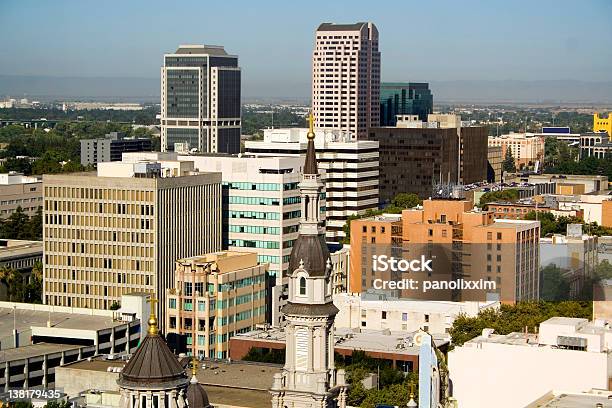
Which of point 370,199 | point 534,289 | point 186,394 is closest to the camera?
point 186,394

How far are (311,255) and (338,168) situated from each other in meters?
122

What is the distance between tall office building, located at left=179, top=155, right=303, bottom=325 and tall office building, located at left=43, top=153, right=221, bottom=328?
24.2ft

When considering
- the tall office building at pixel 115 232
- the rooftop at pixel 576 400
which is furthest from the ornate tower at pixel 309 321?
the tall office building at pixel 115 232

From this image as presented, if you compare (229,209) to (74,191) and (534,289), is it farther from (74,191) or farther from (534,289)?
(534,289)

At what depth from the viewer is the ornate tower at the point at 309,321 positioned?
65688 mm

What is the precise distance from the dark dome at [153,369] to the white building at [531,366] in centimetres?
3474

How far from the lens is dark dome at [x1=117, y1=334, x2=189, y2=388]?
186ft

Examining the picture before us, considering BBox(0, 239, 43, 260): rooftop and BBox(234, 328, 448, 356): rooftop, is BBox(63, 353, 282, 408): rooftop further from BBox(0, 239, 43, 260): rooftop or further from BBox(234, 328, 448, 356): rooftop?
BBox(0, 239, 43, 260): rooftop

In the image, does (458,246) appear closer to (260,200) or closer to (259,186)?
(260,200)

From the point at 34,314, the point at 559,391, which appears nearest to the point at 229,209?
the point at 34,314

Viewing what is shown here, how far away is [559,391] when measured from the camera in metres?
84.5

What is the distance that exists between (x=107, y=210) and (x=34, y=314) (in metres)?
12.8

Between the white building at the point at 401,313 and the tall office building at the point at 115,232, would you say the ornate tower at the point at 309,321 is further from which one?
the tall office building at the point at 115,232

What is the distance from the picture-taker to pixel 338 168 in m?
187
